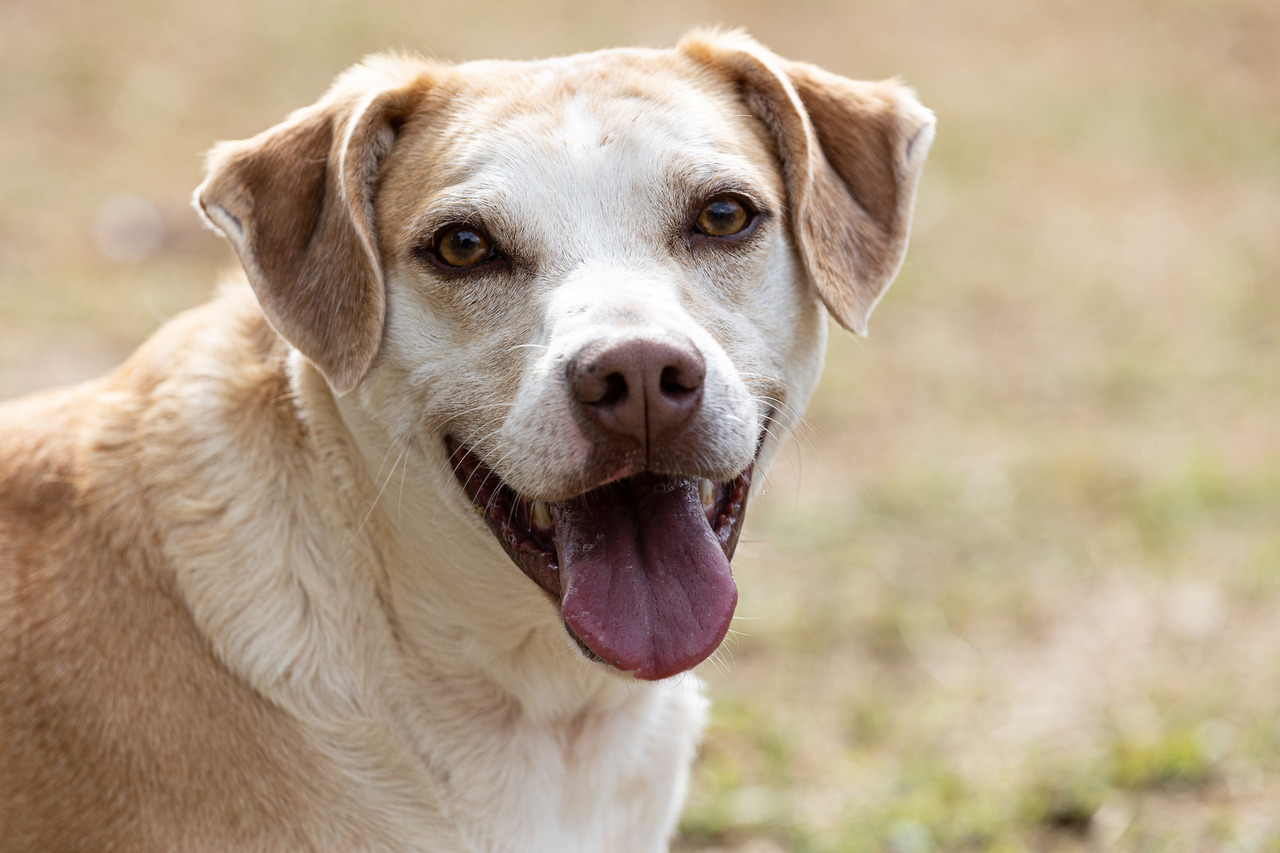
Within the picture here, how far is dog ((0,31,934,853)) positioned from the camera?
2771 millimetres

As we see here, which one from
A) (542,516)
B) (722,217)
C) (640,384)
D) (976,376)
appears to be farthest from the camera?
(976,376)

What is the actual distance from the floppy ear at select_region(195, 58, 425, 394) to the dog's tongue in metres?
0.62

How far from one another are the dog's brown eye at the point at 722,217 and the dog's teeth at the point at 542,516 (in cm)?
74

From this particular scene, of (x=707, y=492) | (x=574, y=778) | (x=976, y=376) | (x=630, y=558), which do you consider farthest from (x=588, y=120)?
(x=976, y=376)

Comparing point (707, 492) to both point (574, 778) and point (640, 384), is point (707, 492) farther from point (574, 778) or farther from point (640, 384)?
point (574, 778)

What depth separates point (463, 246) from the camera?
284cm

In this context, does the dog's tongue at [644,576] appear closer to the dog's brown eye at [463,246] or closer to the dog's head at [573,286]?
the dog's head at [573,286]

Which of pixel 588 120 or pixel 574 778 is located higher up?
pixel 588 120

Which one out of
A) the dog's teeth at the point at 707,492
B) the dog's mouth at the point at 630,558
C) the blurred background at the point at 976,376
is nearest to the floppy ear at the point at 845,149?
the dog's teeth at the point at 707,492

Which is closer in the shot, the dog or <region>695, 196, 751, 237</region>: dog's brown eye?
the dog

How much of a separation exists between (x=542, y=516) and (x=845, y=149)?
48.6 inches

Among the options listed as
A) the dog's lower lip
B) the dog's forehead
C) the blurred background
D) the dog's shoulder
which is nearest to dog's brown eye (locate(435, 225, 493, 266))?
the dog's forehead

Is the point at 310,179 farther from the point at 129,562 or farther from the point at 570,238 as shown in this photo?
the point at 129,562

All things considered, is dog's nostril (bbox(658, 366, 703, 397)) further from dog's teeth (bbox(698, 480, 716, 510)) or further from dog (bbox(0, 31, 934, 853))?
dog's teeth (bbox(698, 480, 716, 510))
